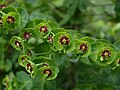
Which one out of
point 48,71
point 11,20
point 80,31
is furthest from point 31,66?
point 80,31

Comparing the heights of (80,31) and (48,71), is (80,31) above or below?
above

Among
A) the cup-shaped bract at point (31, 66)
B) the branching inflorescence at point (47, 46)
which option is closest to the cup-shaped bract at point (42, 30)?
the branching inflorescence at point (47, 46)

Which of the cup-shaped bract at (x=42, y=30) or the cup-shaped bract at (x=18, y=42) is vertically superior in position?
the cup-shaped bract at (x=42, y=30)

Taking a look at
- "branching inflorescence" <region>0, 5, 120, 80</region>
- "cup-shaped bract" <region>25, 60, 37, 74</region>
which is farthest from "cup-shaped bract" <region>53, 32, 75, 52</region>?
Result: "cup-shaped bract" <region>25, 60, 37, 74</region>

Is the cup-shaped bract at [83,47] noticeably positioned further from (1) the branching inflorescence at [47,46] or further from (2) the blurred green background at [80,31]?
(2) the blurred green background at [80,31]

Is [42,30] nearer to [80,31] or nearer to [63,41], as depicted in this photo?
[63,41]

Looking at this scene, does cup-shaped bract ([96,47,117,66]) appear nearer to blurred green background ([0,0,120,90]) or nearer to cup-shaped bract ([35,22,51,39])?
blurred green background ([0,0,120,90])

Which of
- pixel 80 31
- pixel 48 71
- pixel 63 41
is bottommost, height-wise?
pixel 48 71
